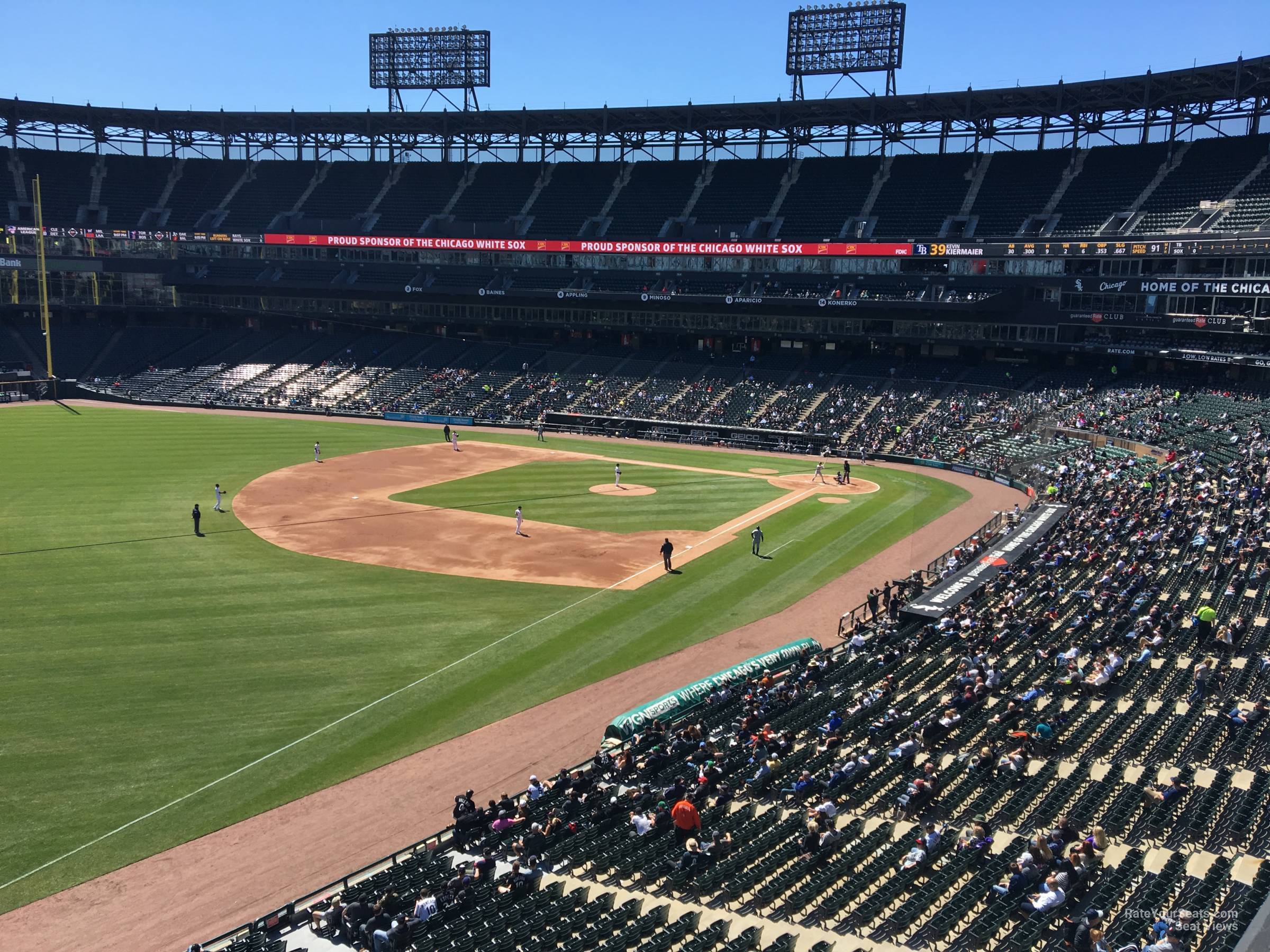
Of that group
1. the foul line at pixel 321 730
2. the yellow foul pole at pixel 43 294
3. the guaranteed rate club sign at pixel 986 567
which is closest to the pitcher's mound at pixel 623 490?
the foul line at pixel 321 730

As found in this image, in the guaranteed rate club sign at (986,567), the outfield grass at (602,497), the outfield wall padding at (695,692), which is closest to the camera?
the outfield wall padding at (695,692)

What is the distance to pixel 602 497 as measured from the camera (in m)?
47.5

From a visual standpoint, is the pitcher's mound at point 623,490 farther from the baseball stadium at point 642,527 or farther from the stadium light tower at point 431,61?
the stadium light tower at point 431,61

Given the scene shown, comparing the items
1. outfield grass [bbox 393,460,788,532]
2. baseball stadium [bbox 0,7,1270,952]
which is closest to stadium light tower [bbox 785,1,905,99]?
baseball stadium [bbox 0,7,1270,952]

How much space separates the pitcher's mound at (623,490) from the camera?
4846 centimetres

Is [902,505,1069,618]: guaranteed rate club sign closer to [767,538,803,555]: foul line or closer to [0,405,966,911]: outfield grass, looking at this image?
[0,405,966,911]: outfield grass

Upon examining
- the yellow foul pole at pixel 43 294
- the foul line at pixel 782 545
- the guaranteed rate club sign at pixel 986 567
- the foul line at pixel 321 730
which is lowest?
the foul line at pixel 321 730

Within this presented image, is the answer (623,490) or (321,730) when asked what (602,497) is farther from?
(321,730)

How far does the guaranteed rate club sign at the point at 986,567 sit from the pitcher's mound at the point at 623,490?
18060 mm

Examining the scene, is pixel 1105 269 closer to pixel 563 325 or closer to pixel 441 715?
pixel 563 325

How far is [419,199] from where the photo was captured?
93.0 metres

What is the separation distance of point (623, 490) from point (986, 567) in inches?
837

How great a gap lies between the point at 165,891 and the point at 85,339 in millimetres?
87240

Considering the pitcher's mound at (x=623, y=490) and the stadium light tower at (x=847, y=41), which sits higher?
the stadium light tower at (x=847, y=41)
